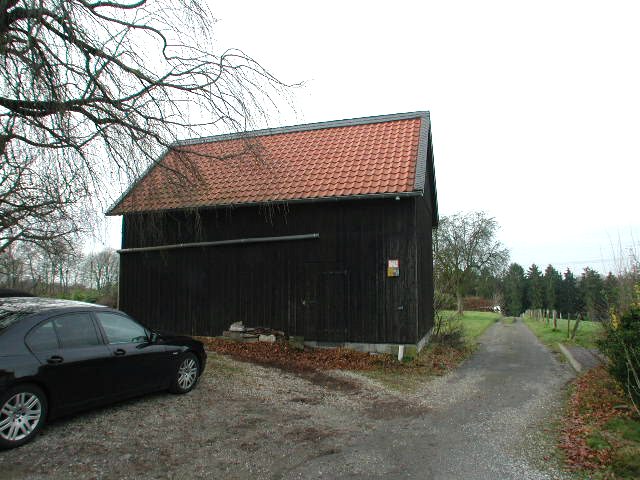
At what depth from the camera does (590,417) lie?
268 inches

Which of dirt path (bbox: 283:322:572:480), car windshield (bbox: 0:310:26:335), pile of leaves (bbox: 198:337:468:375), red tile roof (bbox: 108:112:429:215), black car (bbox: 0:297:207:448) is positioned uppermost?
red tile roof (bbox: 108:112:429:215)

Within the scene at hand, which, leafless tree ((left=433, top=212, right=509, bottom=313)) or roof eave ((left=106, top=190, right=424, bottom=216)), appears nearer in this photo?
roof eave ((left=106, top=190, right=424, bottom=216))

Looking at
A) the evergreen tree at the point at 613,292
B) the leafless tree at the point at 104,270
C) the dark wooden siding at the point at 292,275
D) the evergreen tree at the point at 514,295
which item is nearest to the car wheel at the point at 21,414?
the dark wooden siding at the point at 292,275

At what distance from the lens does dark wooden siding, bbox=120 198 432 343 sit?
11695 mm

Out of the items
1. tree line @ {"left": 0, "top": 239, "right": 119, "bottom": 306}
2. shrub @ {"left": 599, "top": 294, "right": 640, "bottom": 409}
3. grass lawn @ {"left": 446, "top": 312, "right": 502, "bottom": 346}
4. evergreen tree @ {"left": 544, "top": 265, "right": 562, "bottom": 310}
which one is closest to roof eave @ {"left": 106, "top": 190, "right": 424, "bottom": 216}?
tree line @ {"left": 0, "top": 239, "right": 119, "bottom": 306}

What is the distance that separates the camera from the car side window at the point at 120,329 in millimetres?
6363

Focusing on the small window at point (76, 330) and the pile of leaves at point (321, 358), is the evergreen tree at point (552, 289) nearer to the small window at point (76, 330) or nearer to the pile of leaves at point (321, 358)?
the pile of leaves at point (321, 358)

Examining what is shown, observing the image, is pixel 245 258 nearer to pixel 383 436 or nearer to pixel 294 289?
pixel 294 289

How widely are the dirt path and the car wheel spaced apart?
2.78m

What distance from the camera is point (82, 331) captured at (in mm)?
5973

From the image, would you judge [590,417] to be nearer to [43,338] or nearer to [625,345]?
[625,345]

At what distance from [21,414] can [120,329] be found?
5.77 feet

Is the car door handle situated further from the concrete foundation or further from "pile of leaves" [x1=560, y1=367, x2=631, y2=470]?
the concrete foundation

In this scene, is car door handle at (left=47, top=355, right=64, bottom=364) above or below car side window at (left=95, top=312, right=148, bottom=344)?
below
